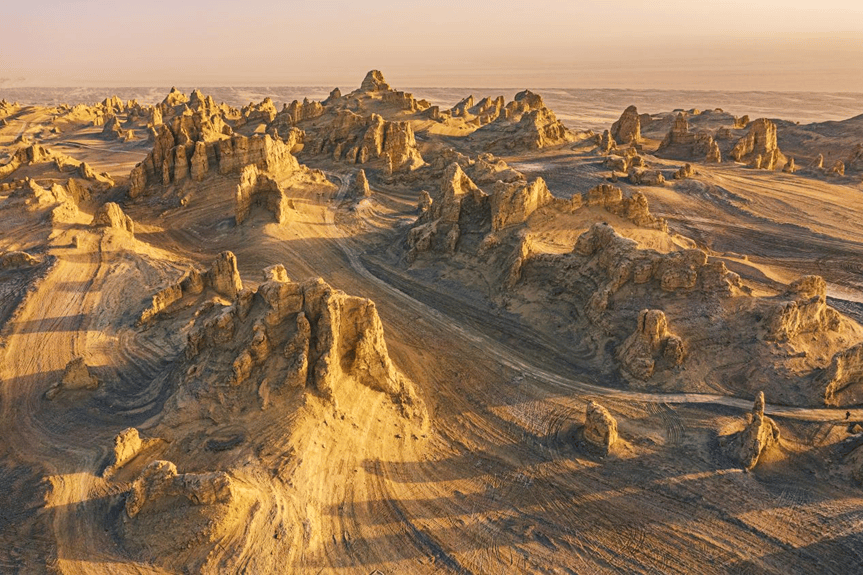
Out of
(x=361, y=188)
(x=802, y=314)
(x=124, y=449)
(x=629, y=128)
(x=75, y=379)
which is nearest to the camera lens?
(x=124, y=449)

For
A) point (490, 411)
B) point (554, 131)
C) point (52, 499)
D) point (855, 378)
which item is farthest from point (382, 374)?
point (554, 131)

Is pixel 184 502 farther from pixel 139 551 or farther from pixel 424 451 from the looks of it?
pixel 424 451

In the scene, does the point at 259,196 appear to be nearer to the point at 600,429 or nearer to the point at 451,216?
the point at 451,216

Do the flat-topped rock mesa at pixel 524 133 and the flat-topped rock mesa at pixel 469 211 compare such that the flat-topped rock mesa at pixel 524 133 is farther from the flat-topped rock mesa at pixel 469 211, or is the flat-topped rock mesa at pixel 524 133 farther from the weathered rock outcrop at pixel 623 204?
the weathered rock outcrop at pixel 623 204

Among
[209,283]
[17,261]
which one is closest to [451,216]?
[209,283]

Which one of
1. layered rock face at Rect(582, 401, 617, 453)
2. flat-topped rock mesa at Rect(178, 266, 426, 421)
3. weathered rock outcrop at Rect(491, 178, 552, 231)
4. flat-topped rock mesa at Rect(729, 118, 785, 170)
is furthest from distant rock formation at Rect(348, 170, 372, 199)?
flat-topped rock mesa at Rect(729, 118, 785, 170)

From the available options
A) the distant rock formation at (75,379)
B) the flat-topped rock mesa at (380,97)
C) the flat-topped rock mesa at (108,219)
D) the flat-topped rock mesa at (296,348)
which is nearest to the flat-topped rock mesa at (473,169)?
the flat-topped rock mesa at (380,97)
